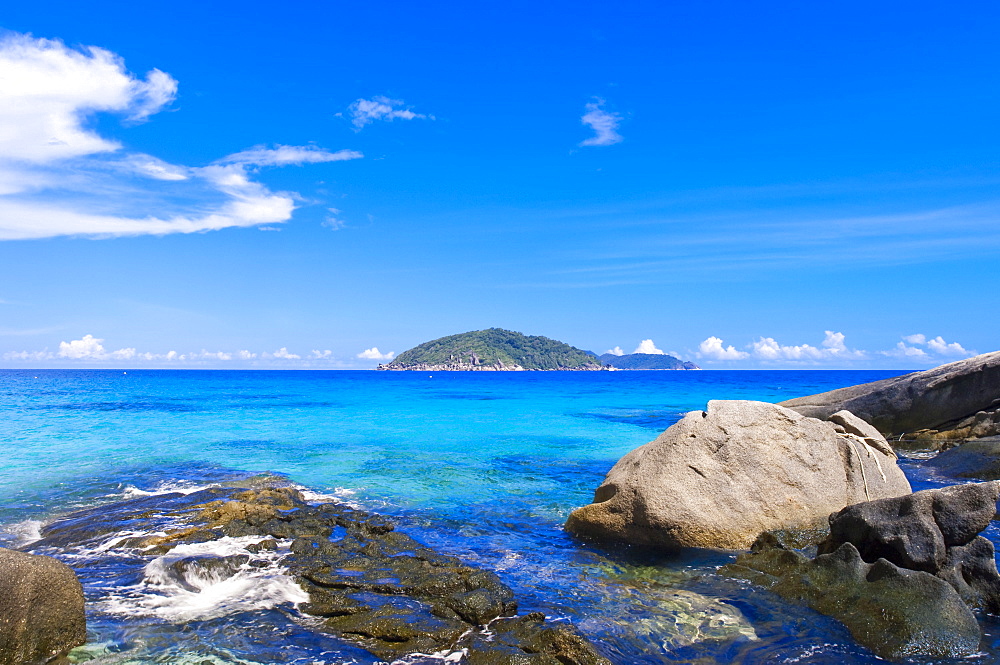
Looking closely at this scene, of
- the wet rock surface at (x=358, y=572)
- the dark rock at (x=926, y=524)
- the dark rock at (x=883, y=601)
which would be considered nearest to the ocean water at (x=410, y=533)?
the dark rock at (x=883, y=601)

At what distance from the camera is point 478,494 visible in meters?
14.7

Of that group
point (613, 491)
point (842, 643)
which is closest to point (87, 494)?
point (613, 491)

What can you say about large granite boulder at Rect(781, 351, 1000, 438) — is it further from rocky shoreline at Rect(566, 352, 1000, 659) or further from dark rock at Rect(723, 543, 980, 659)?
dark rock at Rect(723, 543, 980, 659)

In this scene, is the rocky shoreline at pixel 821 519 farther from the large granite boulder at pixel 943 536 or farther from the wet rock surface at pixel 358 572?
the wet rock surface at pixel 358 572

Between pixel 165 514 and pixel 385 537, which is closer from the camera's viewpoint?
pixel 385 537

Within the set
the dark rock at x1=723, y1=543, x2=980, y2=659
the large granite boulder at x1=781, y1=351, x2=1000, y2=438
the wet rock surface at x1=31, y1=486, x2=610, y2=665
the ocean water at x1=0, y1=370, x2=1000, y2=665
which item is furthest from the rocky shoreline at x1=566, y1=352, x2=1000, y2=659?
the large granite boulder at x1=781, y1=351, x2=1000, y2=438

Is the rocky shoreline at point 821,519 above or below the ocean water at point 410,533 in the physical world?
above

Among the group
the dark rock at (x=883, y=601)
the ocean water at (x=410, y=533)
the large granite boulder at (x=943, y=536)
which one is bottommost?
the ocean water at (x=410, y=533)

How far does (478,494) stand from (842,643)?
9475 mm

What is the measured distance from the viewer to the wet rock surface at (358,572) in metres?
6.12

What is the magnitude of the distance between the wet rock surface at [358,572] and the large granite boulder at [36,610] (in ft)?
6.45

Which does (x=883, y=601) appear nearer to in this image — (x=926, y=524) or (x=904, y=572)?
(x=904, y=572)

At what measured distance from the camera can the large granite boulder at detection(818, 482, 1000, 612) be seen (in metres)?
6.98

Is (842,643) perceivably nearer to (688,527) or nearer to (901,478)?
(688,527)
